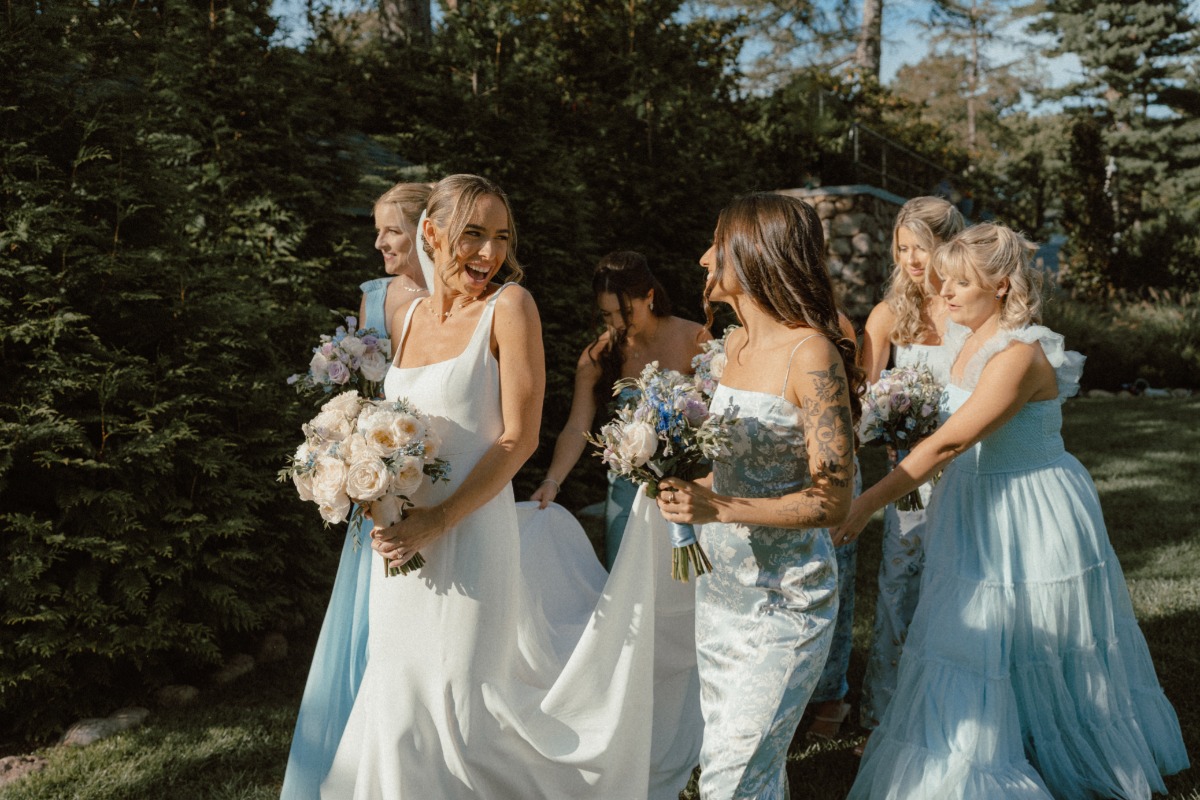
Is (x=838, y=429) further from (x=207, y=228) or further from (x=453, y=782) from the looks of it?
(x=207, y=228)

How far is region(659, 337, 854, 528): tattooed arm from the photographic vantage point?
2512mm

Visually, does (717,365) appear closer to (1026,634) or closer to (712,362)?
(712,362)

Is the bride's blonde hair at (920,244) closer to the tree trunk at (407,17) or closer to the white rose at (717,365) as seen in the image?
the white rose at (717,365)

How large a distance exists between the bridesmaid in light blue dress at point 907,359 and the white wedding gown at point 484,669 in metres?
1.34

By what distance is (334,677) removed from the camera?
11.9 ft

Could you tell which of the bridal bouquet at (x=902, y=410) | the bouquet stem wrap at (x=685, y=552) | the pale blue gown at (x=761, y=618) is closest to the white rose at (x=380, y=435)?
the bouquet stem wrap at (x=685, y=552)

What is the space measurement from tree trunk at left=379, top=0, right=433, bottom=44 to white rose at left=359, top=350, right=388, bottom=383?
25.2 ft

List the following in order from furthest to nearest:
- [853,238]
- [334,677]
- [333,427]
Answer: [853,238], [334,677], [333,427]

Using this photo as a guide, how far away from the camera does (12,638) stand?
4273 mm

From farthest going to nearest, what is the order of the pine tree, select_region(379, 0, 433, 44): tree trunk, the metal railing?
the pine tree → the metal railing → select_region(379, 0, 433, 44): tree trunk

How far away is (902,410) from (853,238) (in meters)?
10.1

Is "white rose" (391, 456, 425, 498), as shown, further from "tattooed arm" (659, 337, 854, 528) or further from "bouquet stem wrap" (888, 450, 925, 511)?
"bouquet stem wrap" (888, 450, 925, 511)

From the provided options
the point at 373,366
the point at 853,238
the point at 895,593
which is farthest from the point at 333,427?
the point at 853,238

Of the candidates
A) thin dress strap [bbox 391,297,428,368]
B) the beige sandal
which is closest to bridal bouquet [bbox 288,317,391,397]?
thin dress strap [bbox 391,297,428,368]
